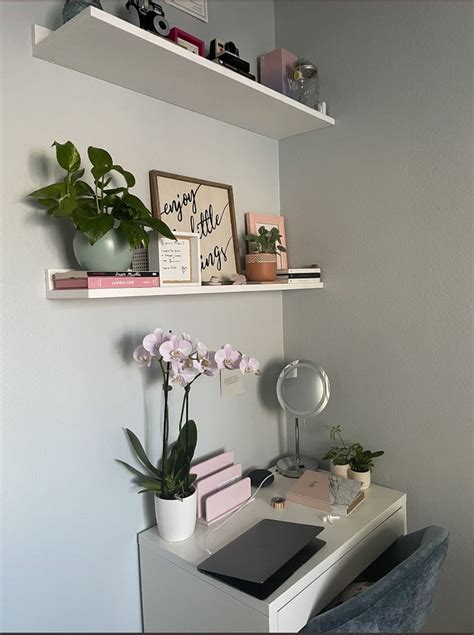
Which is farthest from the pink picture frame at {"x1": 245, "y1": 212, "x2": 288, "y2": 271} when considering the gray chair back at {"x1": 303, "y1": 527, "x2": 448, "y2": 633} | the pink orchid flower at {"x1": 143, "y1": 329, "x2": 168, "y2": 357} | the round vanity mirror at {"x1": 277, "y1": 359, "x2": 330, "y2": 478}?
the gray chair back at {"x1": 303, "y1": 527, "x2": 448, "y2": 633}

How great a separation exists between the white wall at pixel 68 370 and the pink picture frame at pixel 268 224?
0.27 m

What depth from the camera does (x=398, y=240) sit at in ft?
4.98

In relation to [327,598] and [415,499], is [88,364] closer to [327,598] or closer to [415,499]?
[327,598]

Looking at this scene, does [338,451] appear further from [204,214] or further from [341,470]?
[204,214]

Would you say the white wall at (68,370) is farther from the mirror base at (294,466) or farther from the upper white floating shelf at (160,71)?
the mirror base at (294,466)

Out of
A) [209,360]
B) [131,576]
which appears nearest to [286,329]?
[209,360]

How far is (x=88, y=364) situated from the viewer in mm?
1248

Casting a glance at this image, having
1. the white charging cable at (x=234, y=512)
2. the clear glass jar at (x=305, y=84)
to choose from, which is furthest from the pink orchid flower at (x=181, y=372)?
the clear glass jar at (x=305, y=84)

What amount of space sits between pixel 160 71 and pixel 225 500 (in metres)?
1.21

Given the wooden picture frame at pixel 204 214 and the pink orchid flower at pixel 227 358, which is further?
the wooden picture frame at pixel 204 214

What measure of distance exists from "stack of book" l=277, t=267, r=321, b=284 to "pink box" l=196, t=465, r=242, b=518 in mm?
635

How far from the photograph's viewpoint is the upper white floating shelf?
1054mm

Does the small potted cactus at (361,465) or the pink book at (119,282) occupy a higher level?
the pink book at (119,282)

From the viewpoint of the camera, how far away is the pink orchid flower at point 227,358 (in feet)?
4.26
